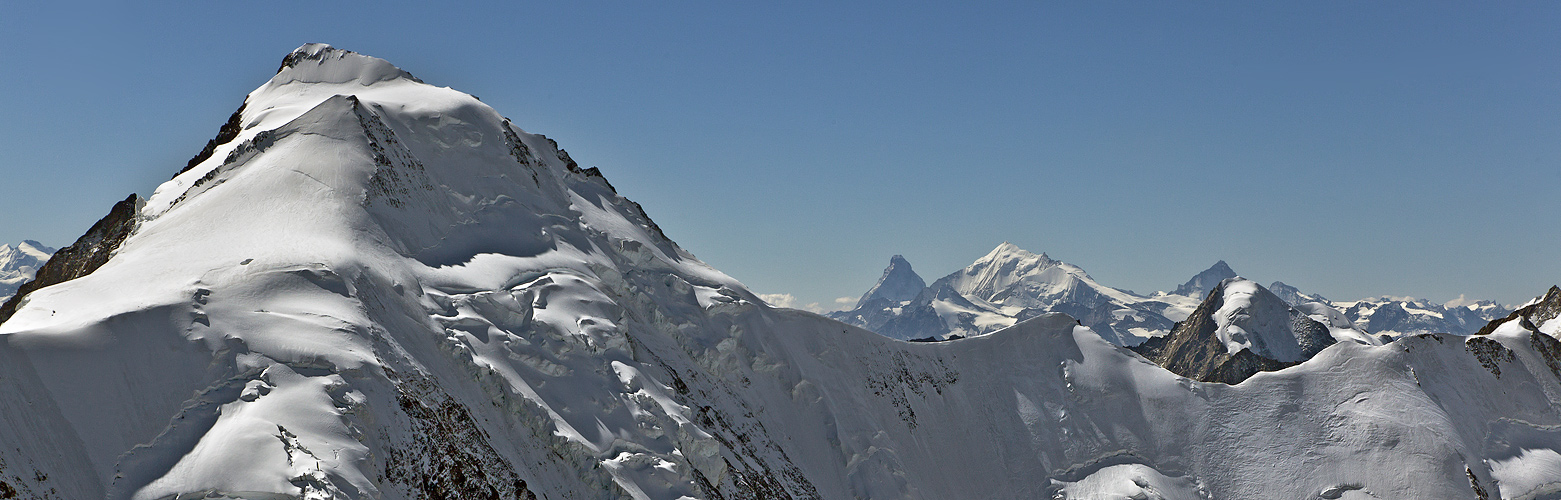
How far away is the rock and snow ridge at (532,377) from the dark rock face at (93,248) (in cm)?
109

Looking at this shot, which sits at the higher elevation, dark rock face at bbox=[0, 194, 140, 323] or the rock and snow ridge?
dark rock face at bbox=[0, 194, 140, 323]

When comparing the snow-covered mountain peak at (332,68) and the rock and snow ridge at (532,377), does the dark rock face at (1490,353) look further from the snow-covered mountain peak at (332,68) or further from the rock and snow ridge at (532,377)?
the snow-covered mountain peak at (332,68)

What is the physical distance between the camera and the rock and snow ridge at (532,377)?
33.8m

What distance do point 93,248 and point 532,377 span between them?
2556 cm

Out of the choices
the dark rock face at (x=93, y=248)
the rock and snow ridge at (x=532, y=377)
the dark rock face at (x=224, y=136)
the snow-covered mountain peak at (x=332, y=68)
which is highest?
the snow-covered mountain peak at (x=332, y=68)

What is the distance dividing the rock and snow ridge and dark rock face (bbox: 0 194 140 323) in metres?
1.09

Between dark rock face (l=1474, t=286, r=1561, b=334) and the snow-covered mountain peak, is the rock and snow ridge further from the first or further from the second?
dark rock face (l=1474, t=286, r=1561, b=334)

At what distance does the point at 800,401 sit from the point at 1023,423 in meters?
22.2

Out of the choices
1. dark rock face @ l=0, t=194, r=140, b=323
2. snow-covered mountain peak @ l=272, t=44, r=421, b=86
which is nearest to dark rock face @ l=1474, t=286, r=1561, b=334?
snow-covered mountain peak @ l=272, t=44, r=421, b=86

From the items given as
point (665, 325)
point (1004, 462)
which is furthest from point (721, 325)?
point (1004, 462)

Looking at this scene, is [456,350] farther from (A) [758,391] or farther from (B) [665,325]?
(A) [758,391]

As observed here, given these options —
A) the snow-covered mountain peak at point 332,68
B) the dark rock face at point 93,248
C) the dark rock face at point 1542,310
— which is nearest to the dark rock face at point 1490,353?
the dark rock face at point 1542,310

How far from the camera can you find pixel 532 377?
49.8 m

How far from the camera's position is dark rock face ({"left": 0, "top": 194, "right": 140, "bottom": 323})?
53.5 m
